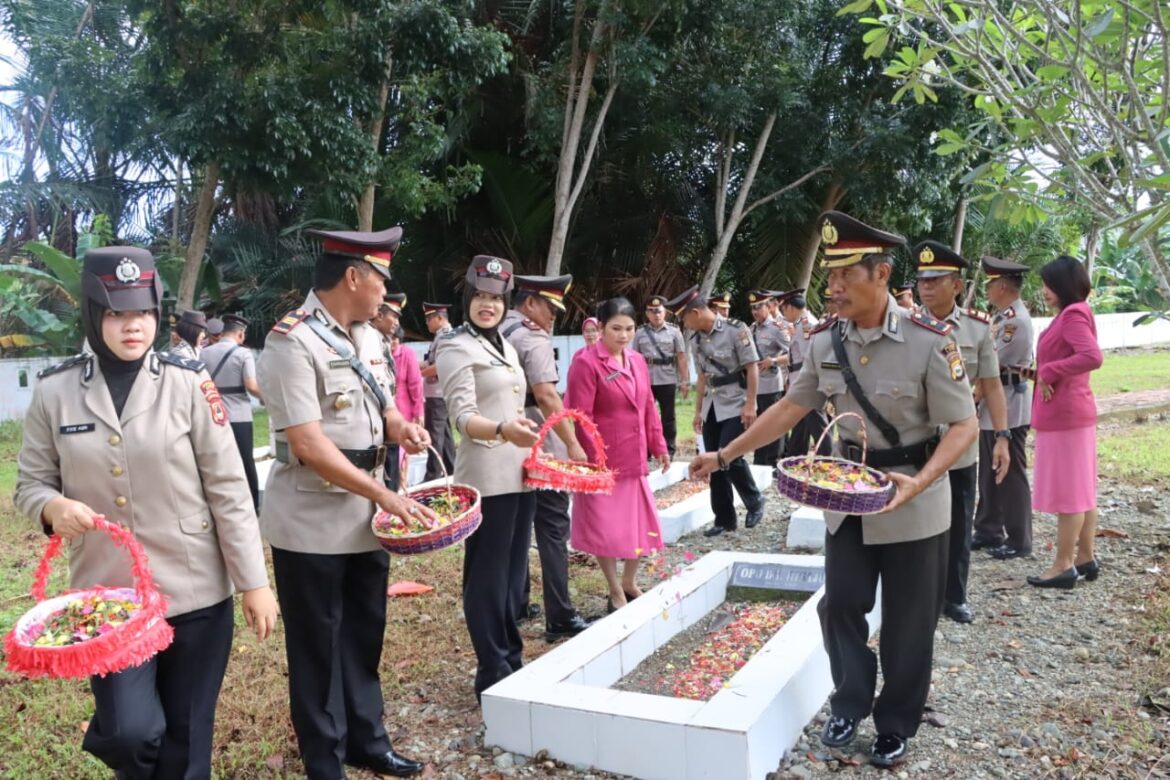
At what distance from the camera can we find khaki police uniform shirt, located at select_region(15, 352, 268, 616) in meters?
2.63

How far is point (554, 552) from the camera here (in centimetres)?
516

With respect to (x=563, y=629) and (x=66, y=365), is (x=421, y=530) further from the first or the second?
(x=563, y=629)

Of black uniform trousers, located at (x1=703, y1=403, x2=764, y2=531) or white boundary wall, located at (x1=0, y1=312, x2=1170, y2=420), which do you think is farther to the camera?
white boundary wall, located at (x1=0, y1=312, x2=1170, y2=420)

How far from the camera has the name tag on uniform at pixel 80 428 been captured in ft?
8.62

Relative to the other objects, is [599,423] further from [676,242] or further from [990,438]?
[676,242]

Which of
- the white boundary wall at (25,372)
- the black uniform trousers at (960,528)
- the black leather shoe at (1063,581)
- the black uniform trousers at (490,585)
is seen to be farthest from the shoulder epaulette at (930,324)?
the white boundary wall at (25,372)

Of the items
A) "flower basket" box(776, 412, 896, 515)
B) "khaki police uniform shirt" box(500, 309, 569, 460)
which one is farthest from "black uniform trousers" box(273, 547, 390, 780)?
"khaki police uniform shirt" box(500, 309, 569, 460)

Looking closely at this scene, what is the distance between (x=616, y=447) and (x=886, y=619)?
2.32 metres

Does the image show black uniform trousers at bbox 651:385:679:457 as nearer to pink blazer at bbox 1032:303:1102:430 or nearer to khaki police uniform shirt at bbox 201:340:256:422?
khaki police uniform shirt at bbox 201:340:256:422

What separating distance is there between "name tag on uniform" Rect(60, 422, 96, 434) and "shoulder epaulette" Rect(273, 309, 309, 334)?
69 centimetres

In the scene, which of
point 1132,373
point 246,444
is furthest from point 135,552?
point 1132,373

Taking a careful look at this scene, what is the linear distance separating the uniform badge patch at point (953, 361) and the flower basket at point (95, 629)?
2806mm

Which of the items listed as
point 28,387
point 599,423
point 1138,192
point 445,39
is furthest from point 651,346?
point 28,387

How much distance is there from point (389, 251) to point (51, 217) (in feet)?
70.1
